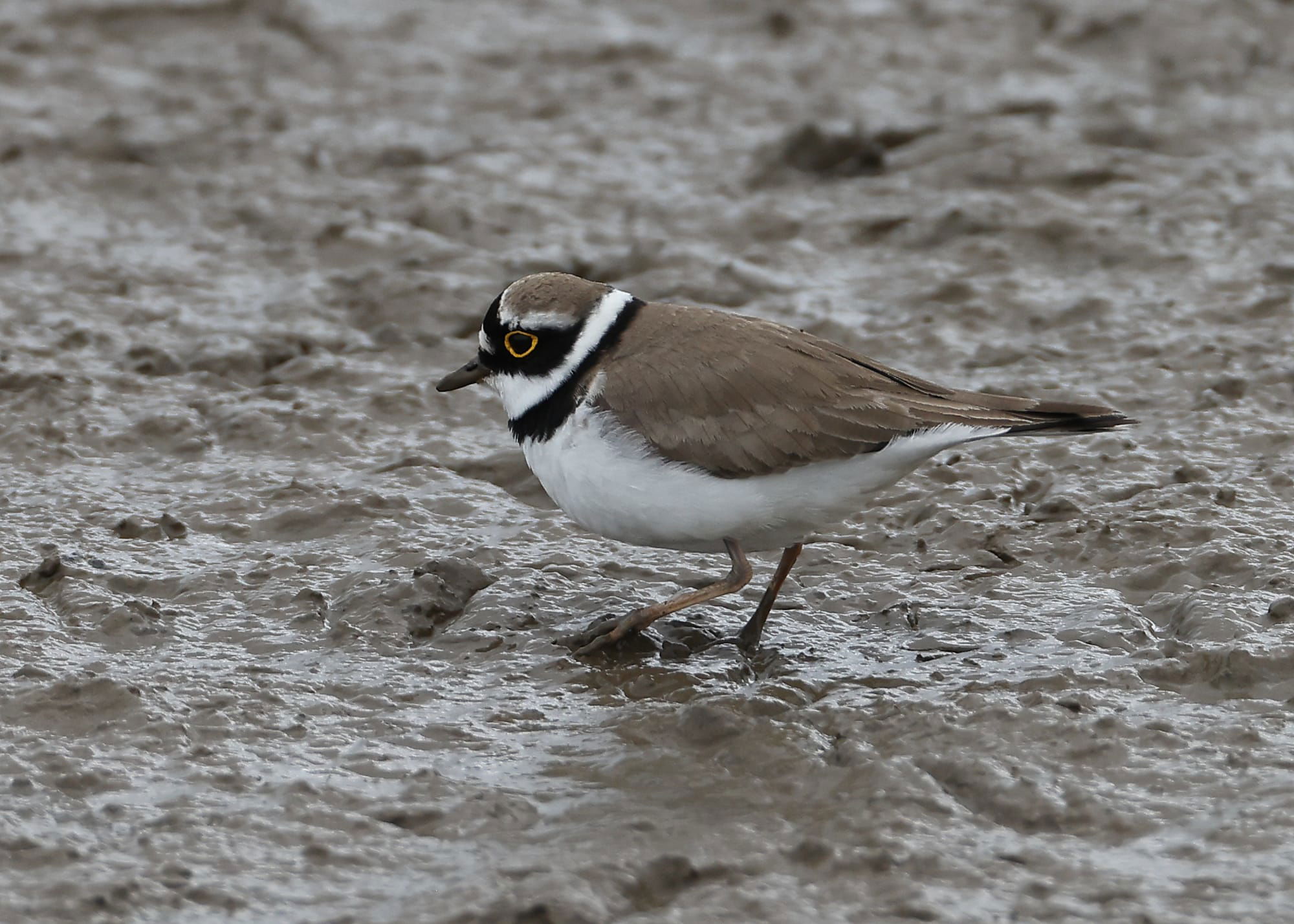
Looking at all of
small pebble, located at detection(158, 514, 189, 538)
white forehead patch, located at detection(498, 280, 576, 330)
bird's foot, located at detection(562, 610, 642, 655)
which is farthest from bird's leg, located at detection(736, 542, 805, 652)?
small pebble, located at detection(158, 514, 189, 538)

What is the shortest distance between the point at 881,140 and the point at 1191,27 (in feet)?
8.89

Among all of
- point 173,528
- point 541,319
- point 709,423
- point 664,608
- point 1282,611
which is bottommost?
point 173,528

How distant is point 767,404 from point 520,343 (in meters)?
0.98

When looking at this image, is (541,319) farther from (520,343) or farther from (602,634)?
(602,634)

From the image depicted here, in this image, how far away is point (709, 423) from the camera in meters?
5.65

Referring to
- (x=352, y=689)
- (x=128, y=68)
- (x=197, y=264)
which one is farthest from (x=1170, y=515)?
(x=128, y=68)

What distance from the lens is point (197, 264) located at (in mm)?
8984

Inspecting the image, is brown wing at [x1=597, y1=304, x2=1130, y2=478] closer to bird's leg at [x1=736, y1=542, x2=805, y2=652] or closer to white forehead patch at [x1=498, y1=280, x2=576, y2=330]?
white forehead patch at [x1=498, y1=280, x2=576, y2=330]

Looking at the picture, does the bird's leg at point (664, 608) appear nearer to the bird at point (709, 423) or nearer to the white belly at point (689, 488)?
the bird at point (709, 423)

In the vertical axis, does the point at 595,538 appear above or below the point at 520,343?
below

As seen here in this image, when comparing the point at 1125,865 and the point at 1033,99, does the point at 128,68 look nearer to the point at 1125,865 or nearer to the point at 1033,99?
the point at 1033,99

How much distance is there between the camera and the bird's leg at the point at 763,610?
594cm

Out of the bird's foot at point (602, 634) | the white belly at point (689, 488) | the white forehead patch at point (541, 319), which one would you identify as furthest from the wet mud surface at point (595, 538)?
the white forehead patch at point (541, 319)

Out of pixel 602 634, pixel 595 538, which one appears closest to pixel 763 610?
pixel 602 634
